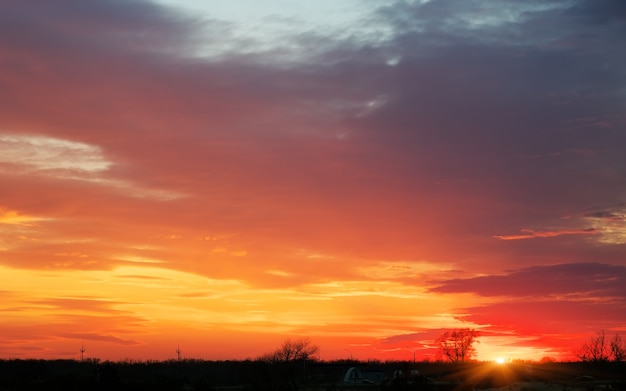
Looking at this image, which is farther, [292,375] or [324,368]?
[324,368]

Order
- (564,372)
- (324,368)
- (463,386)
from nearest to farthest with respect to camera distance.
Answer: (463,386) → (564,372) → (324,368)

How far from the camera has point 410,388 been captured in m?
86.2

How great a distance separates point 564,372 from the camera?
12938 cm

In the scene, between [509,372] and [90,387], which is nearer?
[90,387]

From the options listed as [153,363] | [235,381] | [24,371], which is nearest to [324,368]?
[235,381]

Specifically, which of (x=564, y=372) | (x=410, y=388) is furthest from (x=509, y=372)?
(x=410, y=388)

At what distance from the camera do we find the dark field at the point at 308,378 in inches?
3216

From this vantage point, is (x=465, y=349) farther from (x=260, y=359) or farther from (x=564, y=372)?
(x=260, y=359)

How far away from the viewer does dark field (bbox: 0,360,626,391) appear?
8169cm

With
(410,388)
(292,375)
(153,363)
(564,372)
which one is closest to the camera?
(410,388)

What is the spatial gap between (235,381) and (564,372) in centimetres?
5569

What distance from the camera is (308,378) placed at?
119m

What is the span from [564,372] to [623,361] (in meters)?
22.9

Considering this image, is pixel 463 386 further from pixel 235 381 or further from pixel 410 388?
pixel 235 381
